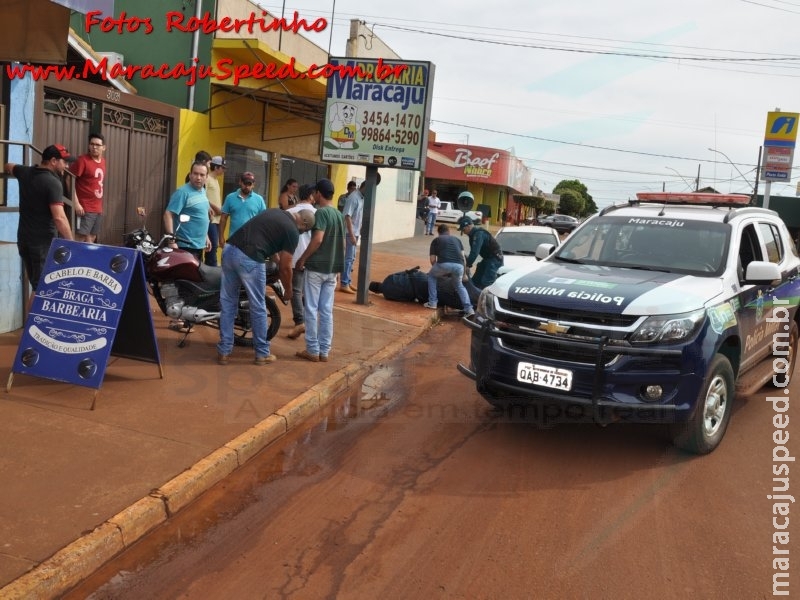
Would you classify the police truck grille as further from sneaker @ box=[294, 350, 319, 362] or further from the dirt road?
sneaker @ box=[294, 350, 319, 362]

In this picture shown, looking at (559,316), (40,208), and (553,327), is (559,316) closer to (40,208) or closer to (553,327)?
(553,327)

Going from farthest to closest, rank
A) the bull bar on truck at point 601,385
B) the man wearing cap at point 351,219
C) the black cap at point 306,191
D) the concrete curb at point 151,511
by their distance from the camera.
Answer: the man wearing cap at point 351,219 → the black cap at point 306,191 → the bull bar on truck at point 601,385 → the concrete curb at point 151,511

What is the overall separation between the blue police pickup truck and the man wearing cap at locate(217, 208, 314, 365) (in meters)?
2.09

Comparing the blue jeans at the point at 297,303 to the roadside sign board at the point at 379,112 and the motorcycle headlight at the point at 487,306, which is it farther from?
the motorcycle headlight at the point at 487,306

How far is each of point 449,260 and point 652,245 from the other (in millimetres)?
4737

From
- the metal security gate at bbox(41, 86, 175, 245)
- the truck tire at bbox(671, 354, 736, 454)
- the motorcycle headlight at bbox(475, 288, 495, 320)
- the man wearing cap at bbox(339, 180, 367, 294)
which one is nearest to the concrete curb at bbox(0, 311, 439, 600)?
the motorcycle headlight at bbox(475, 288, 495, 320)

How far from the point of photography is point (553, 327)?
17.2 feet

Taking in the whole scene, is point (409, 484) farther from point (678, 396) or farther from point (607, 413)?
point (678, 396)

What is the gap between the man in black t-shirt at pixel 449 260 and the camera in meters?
10.8

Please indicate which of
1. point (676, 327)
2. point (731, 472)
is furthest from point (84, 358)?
point (731, 472)

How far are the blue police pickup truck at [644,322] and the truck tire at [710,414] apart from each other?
0.01 m

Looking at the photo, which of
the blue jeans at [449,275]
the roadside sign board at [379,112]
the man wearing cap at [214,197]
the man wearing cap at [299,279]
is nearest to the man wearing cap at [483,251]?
the blue jeans at [449,275]

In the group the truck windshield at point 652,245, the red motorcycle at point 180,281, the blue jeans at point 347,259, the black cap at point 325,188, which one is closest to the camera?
the truck windshield at point 652,245

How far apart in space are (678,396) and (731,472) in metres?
0.81
